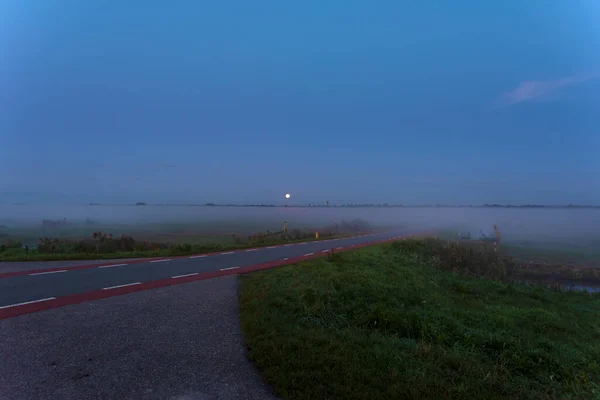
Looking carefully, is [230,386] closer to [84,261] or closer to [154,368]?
[154,368]

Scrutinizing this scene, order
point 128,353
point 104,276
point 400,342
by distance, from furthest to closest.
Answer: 1. point 104,276
2. point 400,342
3. point 128,353

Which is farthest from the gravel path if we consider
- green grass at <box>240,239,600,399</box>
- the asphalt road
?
the asphalt road

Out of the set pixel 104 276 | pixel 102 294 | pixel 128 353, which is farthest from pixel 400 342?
pixel 104 276

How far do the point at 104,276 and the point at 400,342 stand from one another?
31.2 feet

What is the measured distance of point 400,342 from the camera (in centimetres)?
629

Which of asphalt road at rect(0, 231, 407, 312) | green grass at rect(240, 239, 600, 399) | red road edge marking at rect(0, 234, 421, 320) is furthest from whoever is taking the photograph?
asphalt road at rect(0, 231, 407, 312)

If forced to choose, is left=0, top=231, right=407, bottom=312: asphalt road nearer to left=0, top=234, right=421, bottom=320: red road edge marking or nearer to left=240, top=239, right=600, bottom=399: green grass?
left=0, top=234, right=421, bottom=320: red road edge marking

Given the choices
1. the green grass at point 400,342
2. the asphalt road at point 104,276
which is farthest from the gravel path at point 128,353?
the asphalt road at point 104,276

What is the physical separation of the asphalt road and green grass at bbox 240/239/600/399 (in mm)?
2921

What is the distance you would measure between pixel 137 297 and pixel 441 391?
23.6ft

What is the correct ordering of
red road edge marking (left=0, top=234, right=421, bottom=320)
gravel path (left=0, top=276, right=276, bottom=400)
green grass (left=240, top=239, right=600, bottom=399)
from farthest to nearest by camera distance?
red road edge marking (left=0, top=234, right=421, bottom=320) < green grass (left=240, top=239, right=600, bottom=399) < gravel path (left=0, top=276, right=276, bottom=400)

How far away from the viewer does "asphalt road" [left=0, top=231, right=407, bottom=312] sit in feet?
29.5

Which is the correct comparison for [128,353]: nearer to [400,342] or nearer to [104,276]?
[400,342]

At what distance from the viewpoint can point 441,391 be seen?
4.67m
